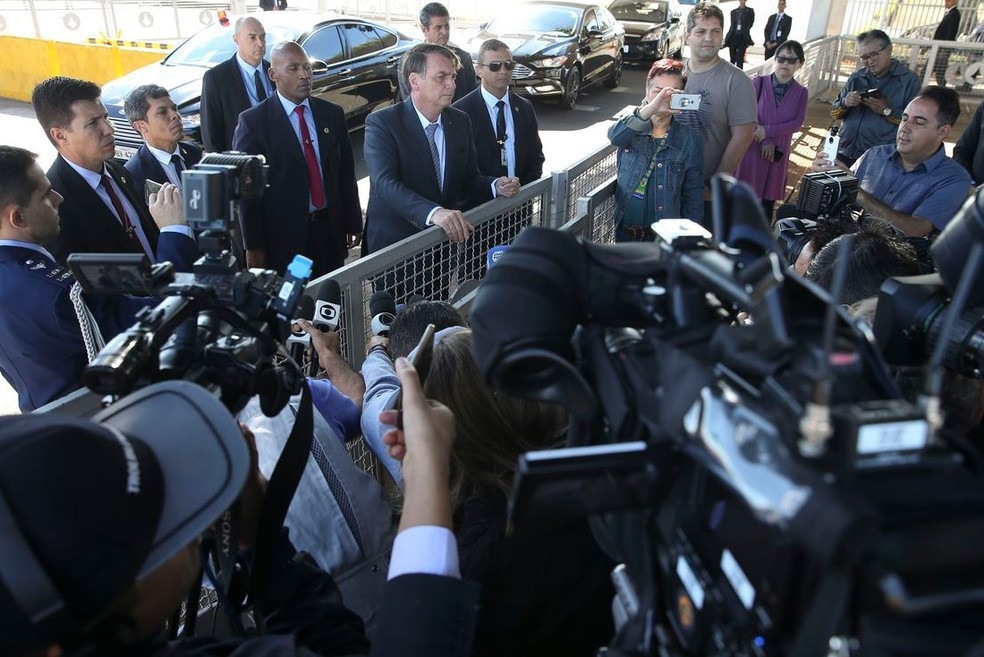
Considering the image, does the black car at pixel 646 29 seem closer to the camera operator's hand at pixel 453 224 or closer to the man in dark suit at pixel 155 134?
the man in dark suit at pixel 155 134

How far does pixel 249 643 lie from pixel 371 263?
5.95 feet

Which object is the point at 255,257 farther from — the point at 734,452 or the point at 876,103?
the point at 876,103

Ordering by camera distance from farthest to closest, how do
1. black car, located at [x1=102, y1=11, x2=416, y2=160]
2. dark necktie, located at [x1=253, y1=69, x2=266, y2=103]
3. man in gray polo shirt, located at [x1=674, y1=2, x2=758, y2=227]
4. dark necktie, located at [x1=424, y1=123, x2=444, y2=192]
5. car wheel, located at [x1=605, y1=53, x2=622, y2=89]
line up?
car wheel, located at [x1=605, y1=53, x2=622, y2=89] → black car, located at [x1=102, y1=11, x2=416, y2=160] → dark necktie, located at [x1=253, y1=69, x2=266, y2=103] → man in gray polo shirt, located at [x1=674, y1=2, x2=758, y2=227] → dark necktie, located at [x1=424, y1=123, x2=444, y2=192]

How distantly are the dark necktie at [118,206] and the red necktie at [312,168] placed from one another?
1.19 m

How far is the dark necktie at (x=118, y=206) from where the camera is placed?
11.5ft

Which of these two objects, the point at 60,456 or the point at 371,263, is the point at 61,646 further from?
the point at 371,263

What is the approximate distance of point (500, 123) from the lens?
4.80 m

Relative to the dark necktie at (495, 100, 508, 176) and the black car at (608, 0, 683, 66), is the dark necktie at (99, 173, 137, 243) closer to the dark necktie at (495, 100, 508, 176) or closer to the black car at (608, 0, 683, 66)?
the dark necktie at (495, 100, 508, 176)

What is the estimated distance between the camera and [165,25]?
15609 millimetres

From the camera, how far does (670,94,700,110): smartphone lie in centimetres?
408

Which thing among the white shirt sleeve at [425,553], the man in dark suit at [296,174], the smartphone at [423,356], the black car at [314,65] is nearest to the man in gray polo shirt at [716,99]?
the man in dark suit at [296,174]

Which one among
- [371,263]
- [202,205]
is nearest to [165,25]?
[371,263]

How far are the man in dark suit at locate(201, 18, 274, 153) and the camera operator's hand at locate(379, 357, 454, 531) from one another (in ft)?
14.9

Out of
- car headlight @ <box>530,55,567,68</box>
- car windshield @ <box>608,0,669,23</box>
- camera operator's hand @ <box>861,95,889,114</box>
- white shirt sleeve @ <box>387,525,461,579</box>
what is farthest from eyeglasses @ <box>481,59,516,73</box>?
car windshield @ <box>608,0,669,23</box>
